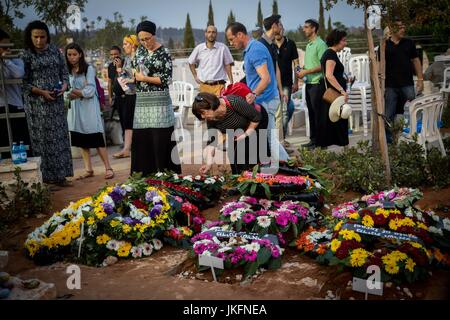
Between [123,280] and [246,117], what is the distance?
216cm

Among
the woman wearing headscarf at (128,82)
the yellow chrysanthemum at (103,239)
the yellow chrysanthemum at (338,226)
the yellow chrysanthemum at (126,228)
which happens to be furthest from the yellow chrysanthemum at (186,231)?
the woman wearing headscarf at (128,82)

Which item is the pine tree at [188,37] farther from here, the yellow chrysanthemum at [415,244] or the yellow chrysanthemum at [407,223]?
the yellow chrysanthemum at [415,244]

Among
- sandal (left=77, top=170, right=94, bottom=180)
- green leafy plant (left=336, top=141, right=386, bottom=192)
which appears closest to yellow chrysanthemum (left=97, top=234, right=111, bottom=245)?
green leafy plant (left=336, top=141, right=386, bottom=192)

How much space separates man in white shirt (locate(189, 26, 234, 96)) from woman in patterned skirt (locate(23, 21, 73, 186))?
2.34 metres

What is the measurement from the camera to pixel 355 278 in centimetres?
320

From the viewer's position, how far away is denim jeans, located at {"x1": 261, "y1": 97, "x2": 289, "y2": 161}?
17.8ft

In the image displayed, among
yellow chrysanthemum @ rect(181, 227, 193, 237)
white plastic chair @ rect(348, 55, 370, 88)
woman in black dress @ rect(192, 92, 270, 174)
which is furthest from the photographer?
white plastic chair @ rect(348, 55, 370, 88)

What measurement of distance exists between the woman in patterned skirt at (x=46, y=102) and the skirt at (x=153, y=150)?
1.17 meters

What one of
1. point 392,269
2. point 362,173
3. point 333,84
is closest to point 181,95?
point 333,84

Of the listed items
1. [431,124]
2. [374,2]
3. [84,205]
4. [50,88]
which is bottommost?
[84,205]

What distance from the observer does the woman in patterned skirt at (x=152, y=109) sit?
223 inches

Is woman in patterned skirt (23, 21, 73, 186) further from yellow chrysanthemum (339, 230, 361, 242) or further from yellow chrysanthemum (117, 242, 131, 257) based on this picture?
yellow chrysanthemum (339, 230, 361, 242)
